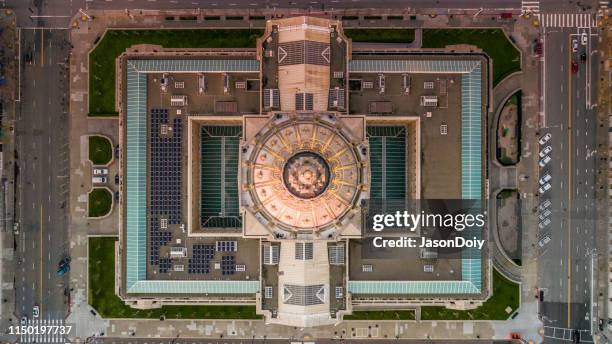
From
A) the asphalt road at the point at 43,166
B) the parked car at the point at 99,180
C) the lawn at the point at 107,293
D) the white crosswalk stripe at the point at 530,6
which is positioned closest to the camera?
the parked car at the point at 99,180

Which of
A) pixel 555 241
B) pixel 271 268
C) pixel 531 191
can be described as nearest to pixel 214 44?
pixel 271 268

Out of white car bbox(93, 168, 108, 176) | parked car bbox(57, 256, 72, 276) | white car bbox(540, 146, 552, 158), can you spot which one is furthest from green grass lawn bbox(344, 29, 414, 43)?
parked car bbox(57, 256, 72, 276)

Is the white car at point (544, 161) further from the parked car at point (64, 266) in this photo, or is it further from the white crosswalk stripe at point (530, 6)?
the parked car at point (64, 266)

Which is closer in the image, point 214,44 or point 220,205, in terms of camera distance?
point 220,205

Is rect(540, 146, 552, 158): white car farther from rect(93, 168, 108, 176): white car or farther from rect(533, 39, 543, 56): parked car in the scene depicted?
rect(93, 168, 108, 176): white car

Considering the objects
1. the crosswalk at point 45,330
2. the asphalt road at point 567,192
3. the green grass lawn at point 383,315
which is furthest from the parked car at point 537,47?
the crosswalk at point 45,330

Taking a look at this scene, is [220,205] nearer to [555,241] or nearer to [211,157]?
[211,157]

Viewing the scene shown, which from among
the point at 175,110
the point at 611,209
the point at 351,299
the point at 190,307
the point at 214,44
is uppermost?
the point at 214,44
